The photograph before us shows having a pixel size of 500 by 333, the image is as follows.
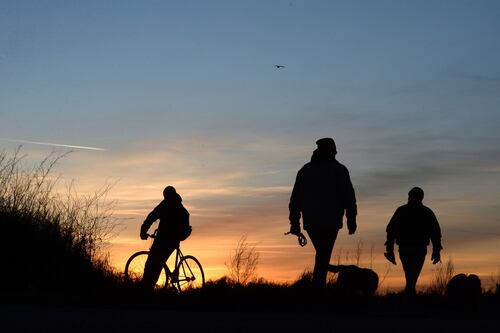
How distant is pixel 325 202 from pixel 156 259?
15.5 ft

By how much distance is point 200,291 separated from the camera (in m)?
13.9

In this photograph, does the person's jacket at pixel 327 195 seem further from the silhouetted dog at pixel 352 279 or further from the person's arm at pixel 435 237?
the person's arm at pixel 435 237

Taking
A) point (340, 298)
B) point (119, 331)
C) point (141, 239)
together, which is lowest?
point (119, 331)

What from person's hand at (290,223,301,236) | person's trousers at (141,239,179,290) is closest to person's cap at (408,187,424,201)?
Answer: person's hand at (290,223,301,236)

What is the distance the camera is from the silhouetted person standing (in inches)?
508

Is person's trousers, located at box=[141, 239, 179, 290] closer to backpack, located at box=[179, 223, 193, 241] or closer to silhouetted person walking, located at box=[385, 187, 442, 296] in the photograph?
backpack, located at box=[179, 223, 193, 241]

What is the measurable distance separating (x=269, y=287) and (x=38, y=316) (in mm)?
5202

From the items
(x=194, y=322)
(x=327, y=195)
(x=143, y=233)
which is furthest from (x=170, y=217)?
(x=194, y=322)

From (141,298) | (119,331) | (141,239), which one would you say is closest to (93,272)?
(141,239)

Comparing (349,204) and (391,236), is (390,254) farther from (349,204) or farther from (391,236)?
(349,204)

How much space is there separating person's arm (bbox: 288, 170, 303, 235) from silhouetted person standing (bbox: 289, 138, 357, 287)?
121 millimetres

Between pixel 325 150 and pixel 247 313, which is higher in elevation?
pixel 325 150

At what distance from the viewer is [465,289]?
552 inches

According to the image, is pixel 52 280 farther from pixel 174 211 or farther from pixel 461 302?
pixel 461 302
